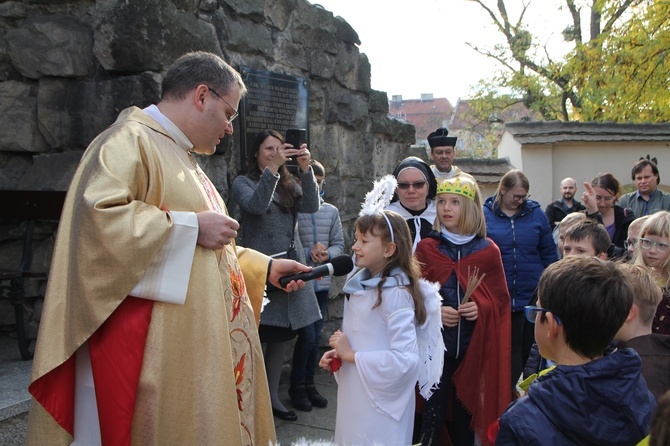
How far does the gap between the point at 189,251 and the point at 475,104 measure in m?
23.8

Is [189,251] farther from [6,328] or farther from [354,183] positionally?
[354,183]

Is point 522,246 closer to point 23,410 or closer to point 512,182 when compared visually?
point 512,182

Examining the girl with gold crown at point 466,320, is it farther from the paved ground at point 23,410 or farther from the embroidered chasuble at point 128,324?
the embroidered chasuble at point 128,324

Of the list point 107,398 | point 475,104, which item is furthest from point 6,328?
point 475,104

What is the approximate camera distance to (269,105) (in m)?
4.79

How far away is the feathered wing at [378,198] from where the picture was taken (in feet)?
11.0

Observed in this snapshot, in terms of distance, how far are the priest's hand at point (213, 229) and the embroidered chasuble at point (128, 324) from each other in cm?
6

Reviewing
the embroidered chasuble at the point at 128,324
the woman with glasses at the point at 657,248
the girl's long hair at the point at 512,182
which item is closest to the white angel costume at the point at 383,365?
the embroidered chasuble at the point at 128,324

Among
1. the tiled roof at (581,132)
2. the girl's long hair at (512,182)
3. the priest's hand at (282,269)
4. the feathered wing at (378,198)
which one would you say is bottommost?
the priest's hand at (282,269)

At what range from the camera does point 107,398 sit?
7.24 ft

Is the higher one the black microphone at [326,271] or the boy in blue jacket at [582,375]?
the black microphone at [326,271]

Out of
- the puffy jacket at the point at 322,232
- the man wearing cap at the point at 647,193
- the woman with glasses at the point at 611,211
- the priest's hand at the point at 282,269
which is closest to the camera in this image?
the priest's hand at the point at 282,269

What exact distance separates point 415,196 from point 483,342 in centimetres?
105

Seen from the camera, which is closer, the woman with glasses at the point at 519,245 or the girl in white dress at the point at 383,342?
the girl in white dress at the point at 383,342
